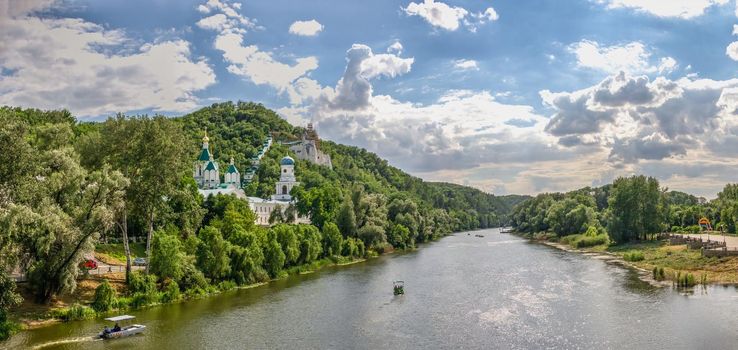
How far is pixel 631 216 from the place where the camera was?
8031 cm

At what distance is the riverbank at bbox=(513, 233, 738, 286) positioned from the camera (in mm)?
49938

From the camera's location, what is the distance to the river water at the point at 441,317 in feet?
102

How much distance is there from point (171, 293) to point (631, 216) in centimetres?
6129

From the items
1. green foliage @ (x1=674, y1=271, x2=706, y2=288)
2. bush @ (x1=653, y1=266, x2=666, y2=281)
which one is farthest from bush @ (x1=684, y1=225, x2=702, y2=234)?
green foliage @ (x1=674, y1=271, x2=706, y2=288)

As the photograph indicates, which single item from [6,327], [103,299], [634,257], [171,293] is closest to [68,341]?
[6,327]

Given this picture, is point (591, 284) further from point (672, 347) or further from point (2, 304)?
point (2, 304)

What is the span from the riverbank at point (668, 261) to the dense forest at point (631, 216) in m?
2.63

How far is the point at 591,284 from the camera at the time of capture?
50.1 meters

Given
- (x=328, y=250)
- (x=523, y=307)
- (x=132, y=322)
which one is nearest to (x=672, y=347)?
(x=523, y=307)

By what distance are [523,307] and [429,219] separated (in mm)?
80488

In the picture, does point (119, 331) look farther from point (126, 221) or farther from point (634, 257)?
point (634, 257)

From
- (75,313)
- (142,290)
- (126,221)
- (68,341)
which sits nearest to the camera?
(68,341)

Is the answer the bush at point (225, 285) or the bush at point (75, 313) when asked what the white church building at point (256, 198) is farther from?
the bush at point (75, 313)

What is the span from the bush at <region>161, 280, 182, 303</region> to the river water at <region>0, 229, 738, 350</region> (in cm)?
141
